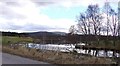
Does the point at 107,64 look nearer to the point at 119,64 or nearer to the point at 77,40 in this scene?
the point at 119,64

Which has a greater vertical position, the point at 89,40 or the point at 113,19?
the point at 113,19

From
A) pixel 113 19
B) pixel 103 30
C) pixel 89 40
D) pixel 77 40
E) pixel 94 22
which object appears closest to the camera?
pixel 113 19

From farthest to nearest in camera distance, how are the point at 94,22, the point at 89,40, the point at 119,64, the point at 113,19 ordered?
1. the point at 89,40
2. the point at 94,22
3. the point at 113,19
4. the point at 119,64

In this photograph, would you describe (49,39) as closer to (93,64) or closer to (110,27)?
(110,27)

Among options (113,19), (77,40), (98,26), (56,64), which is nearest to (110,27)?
(113,19)

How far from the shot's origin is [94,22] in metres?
85.6

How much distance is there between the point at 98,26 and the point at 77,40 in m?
25.8

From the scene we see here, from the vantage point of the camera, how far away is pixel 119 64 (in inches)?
579

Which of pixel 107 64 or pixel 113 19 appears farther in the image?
pixel 113 19

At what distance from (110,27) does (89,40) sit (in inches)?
678

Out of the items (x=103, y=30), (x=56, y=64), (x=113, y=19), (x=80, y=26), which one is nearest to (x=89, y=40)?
(x=80, y=26)

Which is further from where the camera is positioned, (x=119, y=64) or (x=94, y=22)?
(x=94, y=22)

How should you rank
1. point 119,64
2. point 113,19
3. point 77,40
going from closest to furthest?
1. point 119,64
2. point 113,19
3. point 77,40

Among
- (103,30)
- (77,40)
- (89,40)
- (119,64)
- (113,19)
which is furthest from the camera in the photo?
(77,40)
